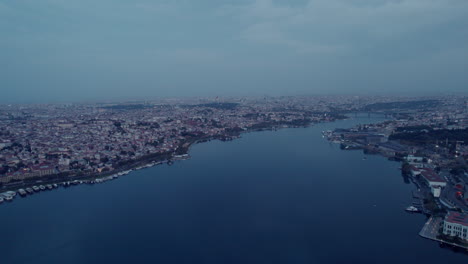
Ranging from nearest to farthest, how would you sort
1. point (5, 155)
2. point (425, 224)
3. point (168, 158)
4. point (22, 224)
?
1. point (425, 224)
2. point (22, 224)
3. point (5, 155)
4. point (168, 158)

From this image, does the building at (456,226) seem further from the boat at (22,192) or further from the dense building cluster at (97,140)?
the boat at (22,192)

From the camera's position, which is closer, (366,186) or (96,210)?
(96,210)

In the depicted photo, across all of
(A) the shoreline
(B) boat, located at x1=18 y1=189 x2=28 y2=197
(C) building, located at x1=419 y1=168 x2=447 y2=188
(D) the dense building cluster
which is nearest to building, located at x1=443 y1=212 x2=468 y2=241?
(C) building, located at x1=419 y1=168 x2=447 y2=188

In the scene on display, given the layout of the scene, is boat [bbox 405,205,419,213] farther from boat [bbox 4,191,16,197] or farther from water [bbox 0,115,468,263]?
boat [bbox 4,191,16,197]

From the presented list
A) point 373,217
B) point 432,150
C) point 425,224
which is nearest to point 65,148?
point 373,217

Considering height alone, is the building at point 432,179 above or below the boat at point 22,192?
above

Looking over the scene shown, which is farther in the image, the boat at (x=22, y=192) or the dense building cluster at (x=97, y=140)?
the dense building cluster at (x=97, y=140)

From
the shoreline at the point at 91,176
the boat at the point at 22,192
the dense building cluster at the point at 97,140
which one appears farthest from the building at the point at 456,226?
the boat at the point at 22,192

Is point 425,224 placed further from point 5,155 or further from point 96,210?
point 5,155
